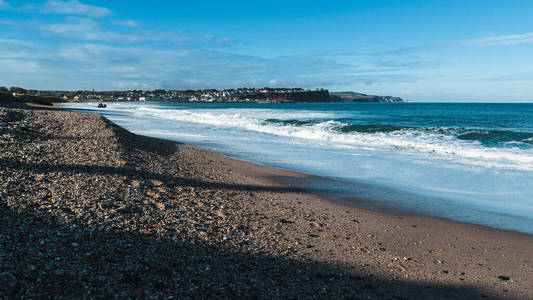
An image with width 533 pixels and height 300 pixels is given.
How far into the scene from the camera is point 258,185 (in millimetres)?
7762

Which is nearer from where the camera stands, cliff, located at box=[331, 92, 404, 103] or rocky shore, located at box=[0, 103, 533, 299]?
rocky shore, located at box=[0, 103, 533, 299]

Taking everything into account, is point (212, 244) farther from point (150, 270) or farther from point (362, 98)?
point (362, 98)

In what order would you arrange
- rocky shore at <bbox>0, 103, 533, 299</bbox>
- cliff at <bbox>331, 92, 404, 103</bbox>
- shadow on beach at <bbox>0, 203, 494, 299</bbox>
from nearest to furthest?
shadow on beach at <bbox>0, 203, 494, 299</bbox>
rocky shore at <bbox>0, 103, 533, 299</bbox>
cliff at <bbox>331, 92, 404, 103</bbox>

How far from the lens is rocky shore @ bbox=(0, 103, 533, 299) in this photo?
3.10 meters

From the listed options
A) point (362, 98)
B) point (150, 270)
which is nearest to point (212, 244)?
point (150, 270)

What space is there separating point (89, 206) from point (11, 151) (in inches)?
162

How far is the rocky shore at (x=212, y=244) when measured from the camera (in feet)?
10.2

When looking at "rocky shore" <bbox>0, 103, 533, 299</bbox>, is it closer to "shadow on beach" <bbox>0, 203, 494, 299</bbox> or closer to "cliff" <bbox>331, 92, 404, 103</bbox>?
"shadow on beach" <bbox>0, 203, 494, 299</bbox>

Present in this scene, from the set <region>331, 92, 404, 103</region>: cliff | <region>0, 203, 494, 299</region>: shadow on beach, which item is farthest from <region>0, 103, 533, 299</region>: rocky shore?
<region>331, 92, 404, 103</region>: cliff

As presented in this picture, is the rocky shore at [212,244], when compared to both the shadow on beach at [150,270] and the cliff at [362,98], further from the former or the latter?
the cliff at [362,98]

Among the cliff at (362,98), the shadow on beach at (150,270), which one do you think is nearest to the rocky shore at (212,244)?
the shadow on beach at (150,270)

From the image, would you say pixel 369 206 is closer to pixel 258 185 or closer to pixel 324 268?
pixel 258 185

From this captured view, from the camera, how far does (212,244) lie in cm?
417

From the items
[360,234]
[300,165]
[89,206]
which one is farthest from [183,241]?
[300,165]
